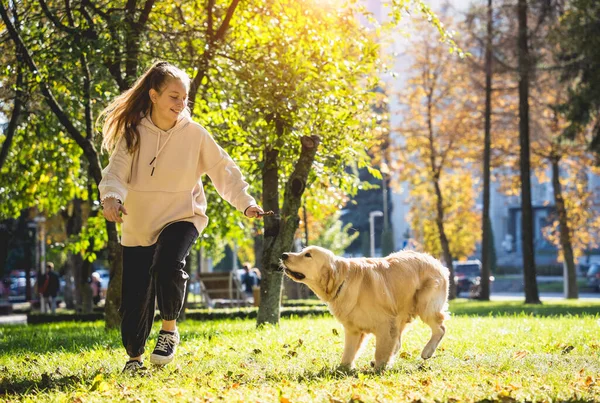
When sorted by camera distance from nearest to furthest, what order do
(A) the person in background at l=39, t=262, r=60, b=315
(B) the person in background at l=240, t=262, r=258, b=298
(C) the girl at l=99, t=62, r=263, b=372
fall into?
(C) the girl at l=99, t=62, r=263, b=372 → (A) the person in background at l=39, t=262, r=60, b=315 → (B) the person in background at l=240, t=262, r=258, b=298

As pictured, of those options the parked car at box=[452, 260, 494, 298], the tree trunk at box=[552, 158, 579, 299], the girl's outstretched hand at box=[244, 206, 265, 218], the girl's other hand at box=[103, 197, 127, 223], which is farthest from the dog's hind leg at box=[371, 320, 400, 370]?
the parked car at box=[452, 260, 494, 298]

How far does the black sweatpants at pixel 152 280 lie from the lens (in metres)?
5.66

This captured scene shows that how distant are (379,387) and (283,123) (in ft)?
22.1

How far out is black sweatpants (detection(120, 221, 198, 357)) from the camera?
18.6 feet

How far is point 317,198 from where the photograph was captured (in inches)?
604

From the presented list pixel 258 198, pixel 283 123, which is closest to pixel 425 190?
pixel 258 198

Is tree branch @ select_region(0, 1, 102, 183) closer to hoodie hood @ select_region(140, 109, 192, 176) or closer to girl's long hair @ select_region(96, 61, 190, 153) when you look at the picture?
girl's long hair @ select_region(96, 61, 190, 153)

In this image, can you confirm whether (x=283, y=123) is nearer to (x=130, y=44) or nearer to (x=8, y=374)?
(x=130, y=44)

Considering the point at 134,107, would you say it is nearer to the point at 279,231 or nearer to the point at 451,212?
the point at 279,231

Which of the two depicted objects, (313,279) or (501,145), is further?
(501,145)

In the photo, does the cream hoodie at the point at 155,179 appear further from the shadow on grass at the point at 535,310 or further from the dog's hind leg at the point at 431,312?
the shadow on grass at the point at 535,310

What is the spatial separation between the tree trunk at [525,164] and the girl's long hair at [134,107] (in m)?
20.4

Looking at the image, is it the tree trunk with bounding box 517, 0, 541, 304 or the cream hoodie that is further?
the tree trunk with bounding box 517, 0, 541, 304

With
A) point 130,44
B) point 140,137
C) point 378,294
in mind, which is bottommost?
point 378,294
